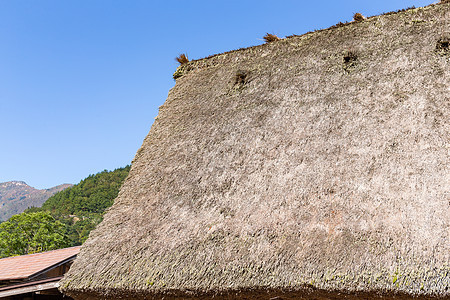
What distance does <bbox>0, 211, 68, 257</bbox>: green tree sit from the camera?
26094 millimetres

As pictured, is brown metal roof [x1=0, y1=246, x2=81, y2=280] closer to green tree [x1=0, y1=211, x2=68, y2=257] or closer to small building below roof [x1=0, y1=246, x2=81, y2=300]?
small building below roof [x1=0, y1=246, x2=81, y2=300]

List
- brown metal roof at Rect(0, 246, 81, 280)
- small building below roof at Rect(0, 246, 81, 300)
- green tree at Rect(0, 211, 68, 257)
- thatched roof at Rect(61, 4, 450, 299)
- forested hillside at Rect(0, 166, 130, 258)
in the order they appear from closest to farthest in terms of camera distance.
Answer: thatched roof at Rect(61, 4, 450, 299), small building below roof at Rect(0, 246, 81, 300), brown metal roof at Rect(0, 246, 81, 280), green tree at Rect(0, 211, 68, 257), forested hillside at Rect(0, 166, 130, 258)

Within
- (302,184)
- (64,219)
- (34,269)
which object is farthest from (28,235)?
(302,184)

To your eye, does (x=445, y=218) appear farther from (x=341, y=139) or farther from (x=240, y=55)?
(x=240, y=55)

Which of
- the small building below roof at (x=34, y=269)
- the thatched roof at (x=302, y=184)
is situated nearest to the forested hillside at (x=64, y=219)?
the thatched roof at (x=302, y=184)

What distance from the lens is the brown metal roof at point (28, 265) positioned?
862 centimetres

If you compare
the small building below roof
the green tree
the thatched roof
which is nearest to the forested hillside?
the green tree

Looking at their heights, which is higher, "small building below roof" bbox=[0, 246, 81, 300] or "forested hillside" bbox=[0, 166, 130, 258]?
"forested hillside" bbox=[0, 166, 130, 258]

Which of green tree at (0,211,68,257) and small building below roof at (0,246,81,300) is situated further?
green tree at (0,211,68,257)

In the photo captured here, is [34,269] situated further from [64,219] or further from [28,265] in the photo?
[64,219]

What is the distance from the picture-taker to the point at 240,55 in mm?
6383

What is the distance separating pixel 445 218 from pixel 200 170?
2868 millimetres

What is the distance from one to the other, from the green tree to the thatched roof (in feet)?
84.9

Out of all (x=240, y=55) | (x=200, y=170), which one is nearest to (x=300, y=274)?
(x=200, y=170)
